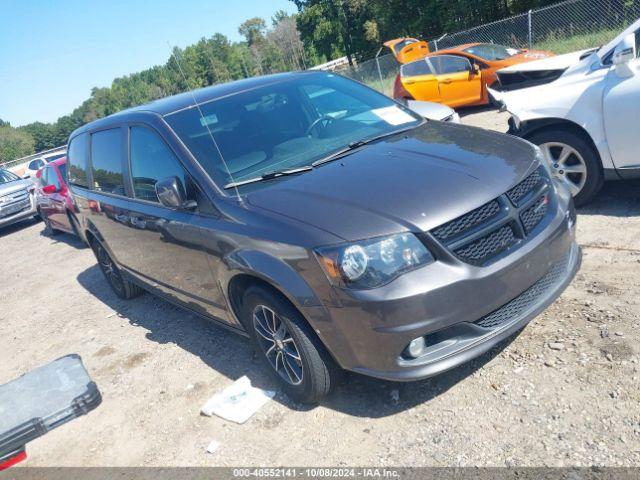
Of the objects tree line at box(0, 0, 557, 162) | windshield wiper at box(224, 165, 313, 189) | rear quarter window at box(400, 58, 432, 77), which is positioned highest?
tree line at box(0, 0, 557, 162)

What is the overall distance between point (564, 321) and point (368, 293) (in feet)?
5.48

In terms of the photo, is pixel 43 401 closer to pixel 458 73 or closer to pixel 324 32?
pixel 458 73

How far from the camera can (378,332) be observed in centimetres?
277

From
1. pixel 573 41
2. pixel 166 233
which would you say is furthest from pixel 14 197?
pixel 573 41

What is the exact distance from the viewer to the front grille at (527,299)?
2.96m

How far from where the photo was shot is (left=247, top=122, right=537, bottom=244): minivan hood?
284 centimetres

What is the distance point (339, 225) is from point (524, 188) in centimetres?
115

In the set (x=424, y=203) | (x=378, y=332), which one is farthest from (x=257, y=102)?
(x=378, y=332)

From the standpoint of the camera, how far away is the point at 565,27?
1759 cm

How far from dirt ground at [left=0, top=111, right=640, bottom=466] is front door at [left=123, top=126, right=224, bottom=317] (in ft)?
2.08

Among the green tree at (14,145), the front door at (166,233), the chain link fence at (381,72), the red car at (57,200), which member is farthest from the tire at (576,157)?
the green tree at (14,145)

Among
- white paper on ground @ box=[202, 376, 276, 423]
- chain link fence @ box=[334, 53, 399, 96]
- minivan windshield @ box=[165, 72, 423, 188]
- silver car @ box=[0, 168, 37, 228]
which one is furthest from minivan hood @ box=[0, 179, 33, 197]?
white paper on ground @ box=[202, 376, 276, 423]

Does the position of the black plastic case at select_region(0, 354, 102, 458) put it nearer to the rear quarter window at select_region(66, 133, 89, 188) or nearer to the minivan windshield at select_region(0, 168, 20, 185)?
the rear quarter window at select_region(66, 133, 89, 188)

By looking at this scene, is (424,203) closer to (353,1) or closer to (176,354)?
(176,354)
